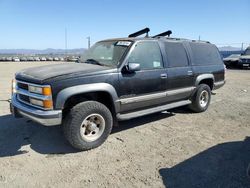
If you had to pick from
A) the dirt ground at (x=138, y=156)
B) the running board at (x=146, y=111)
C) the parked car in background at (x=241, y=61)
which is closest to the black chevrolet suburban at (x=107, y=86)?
the running board at (x=146, y=111)

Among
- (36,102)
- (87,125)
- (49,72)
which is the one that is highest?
(49,72)

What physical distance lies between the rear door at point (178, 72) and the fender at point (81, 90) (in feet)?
5.17

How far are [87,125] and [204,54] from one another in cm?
402

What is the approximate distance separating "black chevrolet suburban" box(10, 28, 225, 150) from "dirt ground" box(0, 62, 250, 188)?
43 cm

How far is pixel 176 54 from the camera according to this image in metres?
5.74

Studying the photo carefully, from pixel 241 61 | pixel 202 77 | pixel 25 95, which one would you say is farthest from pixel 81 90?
pixel 241 61

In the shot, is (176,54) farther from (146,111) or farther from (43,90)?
(43,90)

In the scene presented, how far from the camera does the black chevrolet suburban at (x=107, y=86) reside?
3.88 m

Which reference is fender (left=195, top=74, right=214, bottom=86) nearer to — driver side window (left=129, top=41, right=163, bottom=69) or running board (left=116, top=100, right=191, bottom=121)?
running board (left=116, top=100, right=191, bottom=121)

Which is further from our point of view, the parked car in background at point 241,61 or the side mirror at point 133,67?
the parked car in background at point 241,61

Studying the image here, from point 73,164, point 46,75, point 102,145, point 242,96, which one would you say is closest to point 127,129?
point 102,145

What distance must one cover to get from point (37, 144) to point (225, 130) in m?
3.77

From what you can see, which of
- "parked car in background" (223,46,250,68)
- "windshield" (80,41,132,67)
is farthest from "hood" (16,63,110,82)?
"parked car in background" (223,46,250,68)

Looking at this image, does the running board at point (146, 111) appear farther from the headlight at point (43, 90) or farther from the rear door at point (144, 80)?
the headlight at point (43, 90)
